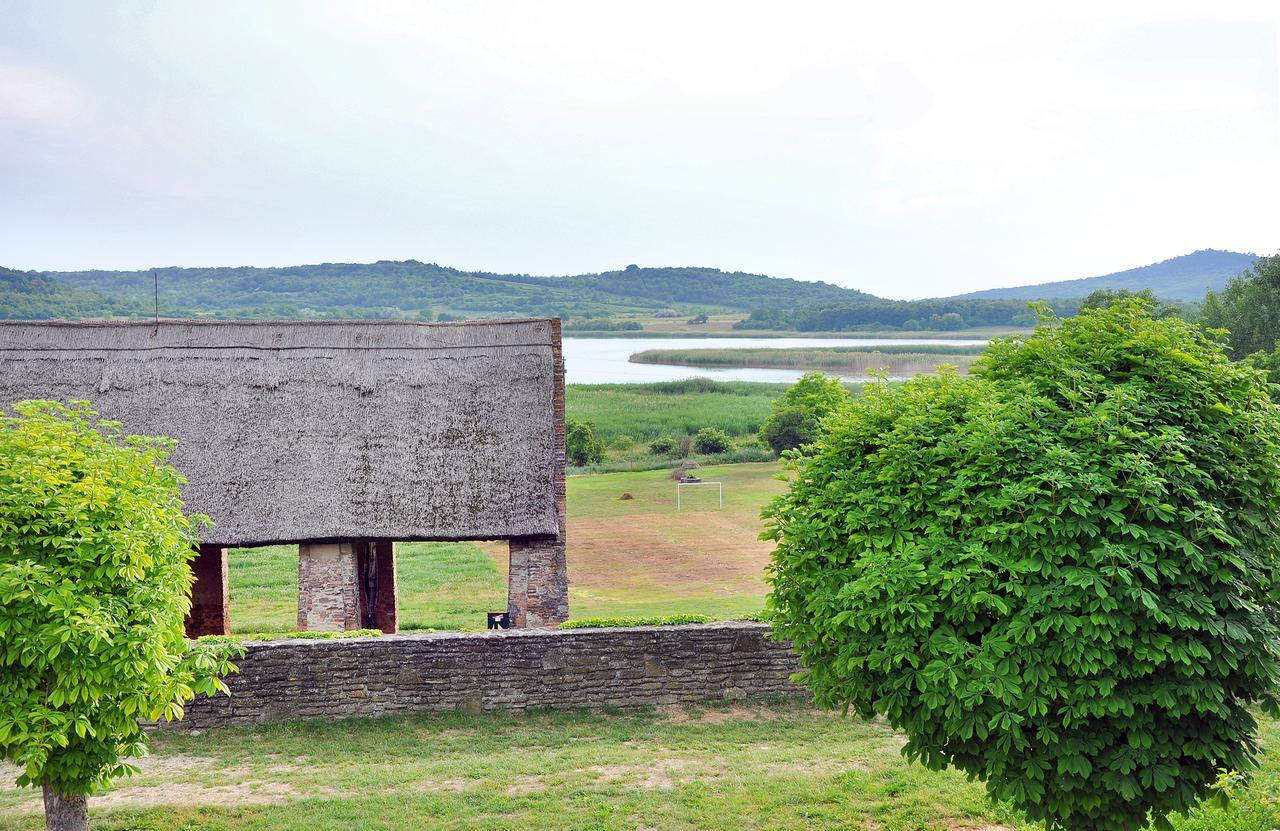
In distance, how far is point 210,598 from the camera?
68.3ft

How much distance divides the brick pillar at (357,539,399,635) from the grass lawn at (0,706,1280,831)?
7688 millimetres

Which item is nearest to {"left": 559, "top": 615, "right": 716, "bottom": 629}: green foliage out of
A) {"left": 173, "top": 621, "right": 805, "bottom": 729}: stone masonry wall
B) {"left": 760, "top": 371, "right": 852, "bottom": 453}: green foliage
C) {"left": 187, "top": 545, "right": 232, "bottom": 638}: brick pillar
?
{"left": 173, "top": 621, "right": 805, "bottom": 729}: stone masonry wall

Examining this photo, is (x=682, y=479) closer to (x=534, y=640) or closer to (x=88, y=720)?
(x=534, y=640)

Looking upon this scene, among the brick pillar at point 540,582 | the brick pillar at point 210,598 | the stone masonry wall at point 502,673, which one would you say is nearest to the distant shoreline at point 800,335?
the brick pillar at point 540,582

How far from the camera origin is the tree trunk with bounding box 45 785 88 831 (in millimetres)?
9938

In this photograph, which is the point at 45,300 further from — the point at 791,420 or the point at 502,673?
the point at 502,673

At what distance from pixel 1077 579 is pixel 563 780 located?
259 inches

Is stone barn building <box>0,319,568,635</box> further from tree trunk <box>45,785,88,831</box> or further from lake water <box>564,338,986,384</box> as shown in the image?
lake water <box>564,338,986,384</box>

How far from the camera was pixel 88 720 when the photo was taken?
8734 mm

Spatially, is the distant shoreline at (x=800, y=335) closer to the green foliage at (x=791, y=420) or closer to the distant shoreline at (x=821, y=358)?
the distant shoreline at (x=821, y=358)

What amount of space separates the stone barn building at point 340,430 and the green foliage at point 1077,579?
10.5 meters

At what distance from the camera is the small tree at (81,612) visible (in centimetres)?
854

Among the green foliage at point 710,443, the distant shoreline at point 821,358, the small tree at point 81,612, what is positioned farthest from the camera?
the distant shoreline at point 821,358

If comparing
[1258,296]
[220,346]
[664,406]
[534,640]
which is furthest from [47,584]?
[664,406]
